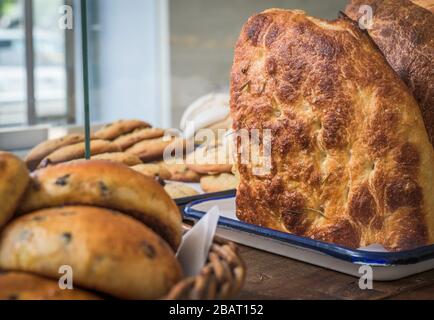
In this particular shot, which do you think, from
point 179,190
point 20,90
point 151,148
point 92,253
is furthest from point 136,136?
point 92,253

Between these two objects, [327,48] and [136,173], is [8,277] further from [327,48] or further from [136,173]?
[327,48]

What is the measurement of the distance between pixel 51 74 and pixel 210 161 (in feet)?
2.85

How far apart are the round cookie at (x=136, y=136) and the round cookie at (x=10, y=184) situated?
0.79 meters

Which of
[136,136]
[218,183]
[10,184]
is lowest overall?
[218,183]

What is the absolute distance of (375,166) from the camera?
114 centimetres

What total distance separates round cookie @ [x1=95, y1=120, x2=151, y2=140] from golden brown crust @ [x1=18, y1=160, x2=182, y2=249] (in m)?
0.72

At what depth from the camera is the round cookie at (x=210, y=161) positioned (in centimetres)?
170

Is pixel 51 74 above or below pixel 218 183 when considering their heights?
above

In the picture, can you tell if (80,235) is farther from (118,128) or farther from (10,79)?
(118,128)

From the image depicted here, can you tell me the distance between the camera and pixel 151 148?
1.66 m

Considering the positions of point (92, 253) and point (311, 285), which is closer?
point (92, 253)

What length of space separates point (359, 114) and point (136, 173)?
0.45 metres

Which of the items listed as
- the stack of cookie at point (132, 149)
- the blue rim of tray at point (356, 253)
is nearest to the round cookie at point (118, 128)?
the stack of cookie at point (132, 149)

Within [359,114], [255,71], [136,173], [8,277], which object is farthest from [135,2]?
[8,277]
